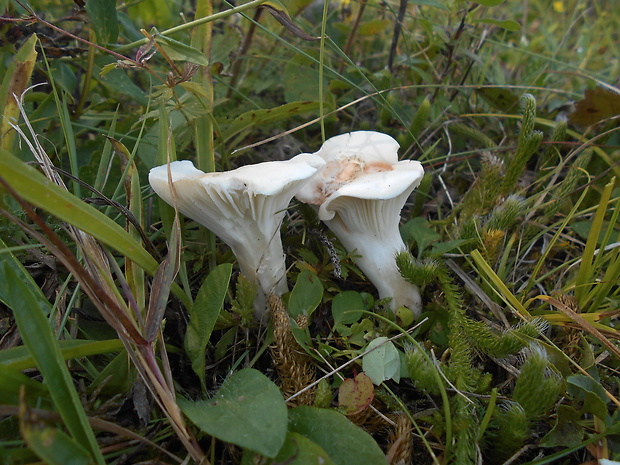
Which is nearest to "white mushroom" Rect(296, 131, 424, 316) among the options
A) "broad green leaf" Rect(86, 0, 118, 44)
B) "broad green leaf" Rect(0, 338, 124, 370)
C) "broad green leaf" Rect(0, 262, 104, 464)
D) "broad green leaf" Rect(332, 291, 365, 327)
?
"broad green leaf" Rect(332, 291, 365, 327)

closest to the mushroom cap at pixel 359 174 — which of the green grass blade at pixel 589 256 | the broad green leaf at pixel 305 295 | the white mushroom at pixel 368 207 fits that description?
the white mushroom at pixel 368 207

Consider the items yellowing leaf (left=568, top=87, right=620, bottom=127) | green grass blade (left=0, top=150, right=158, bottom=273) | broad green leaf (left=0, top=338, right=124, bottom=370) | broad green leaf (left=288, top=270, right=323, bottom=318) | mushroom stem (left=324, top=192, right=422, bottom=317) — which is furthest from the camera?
yellowing leaf (left=568, top=87, right=620, bottom=127)

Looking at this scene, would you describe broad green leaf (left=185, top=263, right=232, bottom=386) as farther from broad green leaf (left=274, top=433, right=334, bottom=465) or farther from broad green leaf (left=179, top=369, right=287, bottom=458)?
broad green leaf (left=274, top=433, right=334, bottom=465)

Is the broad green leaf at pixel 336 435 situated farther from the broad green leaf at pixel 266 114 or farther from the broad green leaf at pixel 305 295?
the broad green leaf at pixel 266 114

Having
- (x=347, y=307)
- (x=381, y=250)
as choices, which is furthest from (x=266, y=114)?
(x=347, y=307)

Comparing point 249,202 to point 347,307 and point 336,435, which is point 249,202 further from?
point 336,435
